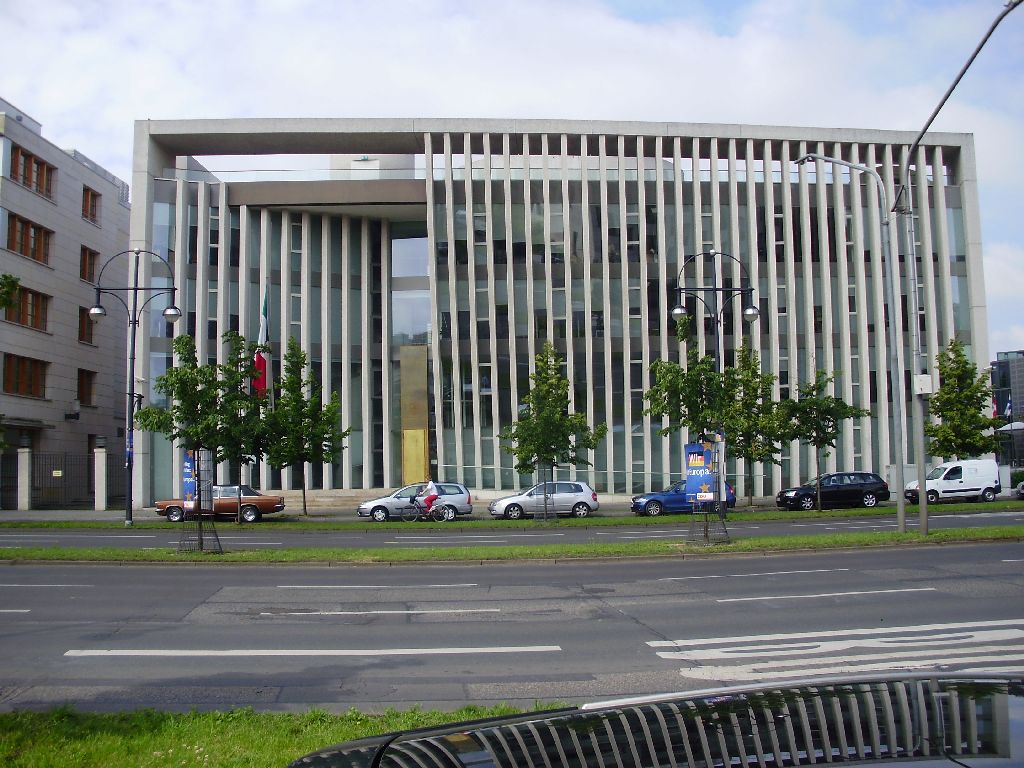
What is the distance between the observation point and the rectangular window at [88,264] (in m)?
50.1

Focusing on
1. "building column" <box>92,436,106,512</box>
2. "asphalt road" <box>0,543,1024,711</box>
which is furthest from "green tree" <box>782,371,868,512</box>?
"building column" <box>92,436,106,512</box>

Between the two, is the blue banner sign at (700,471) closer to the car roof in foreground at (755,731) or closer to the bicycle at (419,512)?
the bicycle at (419,512)

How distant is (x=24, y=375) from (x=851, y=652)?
46.2m

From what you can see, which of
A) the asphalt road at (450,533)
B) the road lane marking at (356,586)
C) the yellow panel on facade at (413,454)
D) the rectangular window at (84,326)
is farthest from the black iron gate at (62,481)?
the road lane marking at (356,586)

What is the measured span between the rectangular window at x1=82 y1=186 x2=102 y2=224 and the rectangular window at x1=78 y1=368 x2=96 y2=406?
910 centimetres

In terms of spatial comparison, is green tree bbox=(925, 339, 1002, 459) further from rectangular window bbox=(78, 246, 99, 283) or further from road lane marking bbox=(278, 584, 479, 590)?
rectangular window bbox=(78, 246, 99, 283)

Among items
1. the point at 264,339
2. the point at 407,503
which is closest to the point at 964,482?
the point at 407,503

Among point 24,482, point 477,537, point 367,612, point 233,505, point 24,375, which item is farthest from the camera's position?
point 24,375

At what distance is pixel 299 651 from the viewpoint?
9578 mm

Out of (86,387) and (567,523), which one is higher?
(86,387)

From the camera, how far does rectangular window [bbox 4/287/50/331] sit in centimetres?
4425

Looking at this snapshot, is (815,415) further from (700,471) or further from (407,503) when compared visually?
(407,503)

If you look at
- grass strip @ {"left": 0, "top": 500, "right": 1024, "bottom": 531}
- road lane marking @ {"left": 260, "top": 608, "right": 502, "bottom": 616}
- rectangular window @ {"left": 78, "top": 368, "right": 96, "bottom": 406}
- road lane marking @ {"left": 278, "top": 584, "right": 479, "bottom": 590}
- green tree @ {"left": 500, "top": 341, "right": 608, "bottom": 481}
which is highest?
rectangular window @ {"left": 78, "top": 368, "right": 96, "bottom": 406}

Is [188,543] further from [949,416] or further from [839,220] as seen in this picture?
[839,220]
